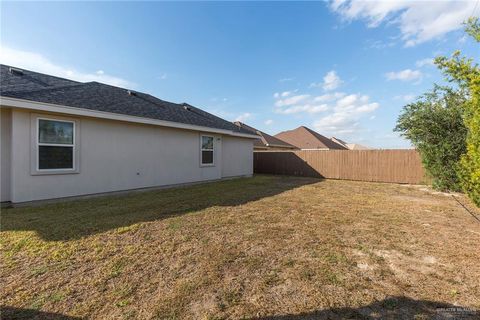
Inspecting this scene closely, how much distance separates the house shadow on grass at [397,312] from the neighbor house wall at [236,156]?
10798 millimetres

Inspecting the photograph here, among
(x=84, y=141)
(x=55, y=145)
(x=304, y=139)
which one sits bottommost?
(x=55, y=145)

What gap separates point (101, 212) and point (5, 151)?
3.04 m

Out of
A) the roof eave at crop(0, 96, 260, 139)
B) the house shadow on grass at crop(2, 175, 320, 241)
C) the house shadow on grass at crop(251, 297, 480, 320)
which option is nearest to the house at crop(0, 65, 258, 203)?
the roof eave at crop(0, 96, 260, 139)

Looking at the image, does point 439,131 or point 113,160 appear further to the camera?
point 439,131

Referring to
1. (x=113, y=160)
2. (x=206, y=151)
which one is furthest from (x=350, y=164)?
(x=113, y=160)

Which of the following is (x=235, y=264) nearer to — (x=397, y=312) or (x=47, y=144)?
(x=397, y=312)

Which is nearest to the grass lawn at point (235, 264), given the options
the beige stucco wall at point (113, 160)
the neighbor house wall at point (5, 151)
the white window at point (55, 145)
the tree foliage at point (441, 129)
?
the neighbor house wall at point (5, 151)

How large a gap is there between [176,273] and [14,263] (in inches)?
85.9

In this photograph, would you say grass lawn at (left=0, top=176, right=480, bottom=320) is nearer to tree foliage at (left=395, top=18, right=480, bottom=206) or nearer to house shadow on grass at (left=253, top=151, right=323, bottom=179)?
tree foliage at (left=395, top=18, right=480, bottom=206)

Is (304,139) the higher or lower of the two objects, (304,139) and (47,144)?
the higher

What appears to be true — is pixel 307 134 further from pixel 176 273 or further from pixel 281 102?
pixel 176 273

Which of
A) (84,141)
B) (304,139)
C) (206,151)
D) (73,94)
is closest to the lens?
(84,141)

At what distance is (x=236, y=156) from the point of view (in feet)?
44.9

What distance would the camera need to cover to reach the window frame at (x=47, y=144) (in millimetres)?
5949
